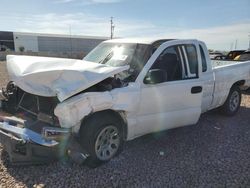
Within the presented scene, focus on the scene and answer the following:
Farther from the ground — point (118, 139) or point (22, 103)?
point (22, 103)

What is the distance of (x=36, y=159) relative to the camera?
3748mm

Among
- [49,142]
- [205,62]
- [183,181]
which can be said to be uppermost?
[205,62]

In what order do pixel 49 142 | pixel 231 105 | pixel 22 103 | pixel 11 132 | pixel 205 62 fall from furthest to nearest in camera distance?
pixel 231 105, pixel 205 62, pixel 22 103, pixel 11 132, pixel 49 142

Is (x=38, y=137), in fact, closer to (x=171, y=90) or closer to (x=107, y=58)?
(x=107, y=58)

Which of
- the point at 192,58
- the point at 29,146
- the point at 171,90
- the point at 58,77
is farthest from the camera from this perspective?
the point at 192,58

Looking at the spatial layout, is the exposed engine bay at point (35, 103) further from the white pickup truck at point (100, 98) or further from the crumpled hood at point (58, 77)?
the crumpled hood at point (58, 77)

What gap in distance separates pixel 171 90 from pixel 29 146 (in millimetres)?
2401

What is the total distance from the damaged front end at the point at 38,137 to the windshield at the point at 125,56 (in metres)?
1.29

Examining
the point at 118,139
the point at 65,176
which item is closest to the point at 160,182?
the point at 118,139

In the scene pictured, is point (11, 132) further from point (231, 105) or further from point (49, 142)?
point (231, 105)

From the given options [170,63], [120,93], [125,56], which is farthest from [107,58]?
[120,93]

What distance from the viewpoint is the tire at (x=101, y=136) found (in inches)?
150

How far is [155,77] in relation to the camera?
4328 millimetres

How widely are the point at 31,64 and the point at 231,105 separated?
4.98 meters
